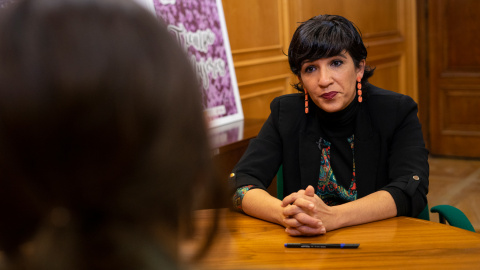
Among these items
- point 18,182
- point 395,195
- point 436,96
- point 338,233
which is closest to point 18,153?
point 18,182

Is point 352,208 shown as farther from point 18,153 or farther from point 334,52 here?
A: point 18,153

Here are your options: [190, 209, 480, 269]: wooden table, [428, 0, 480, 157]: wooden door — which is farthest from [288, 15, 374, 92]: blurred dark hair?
[428, 0, 480, 157]: wooden door

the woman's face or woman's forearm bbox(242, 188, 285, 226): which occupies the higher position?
the woman's face

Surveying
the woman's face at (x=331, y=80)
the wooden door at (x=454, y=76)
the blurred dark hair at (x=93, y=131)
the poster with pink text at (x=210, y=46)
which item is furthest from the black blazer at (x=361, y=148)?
the wooden door at (x=454, y=76)

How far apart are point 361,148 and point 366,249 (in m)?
0.72

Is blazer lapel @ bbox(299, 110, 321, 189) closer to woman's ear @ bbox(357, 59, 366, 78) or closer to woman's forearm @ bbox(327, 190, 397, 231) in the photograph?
woman's ear @ bbox(357, 59, 366, 78)

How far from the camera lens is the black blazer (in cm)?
206

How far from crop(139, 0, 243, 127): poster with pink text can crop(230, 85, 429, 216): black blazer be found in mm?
831

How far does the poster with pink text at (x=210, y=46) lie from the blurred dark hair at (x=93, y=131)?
8.38ft

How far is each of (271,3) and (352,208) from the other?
9.71 ft

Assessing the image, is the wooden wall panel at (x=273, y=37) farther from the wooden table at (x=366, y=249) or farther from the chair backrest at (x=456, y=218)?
the wooden table at (x=366, y=249)

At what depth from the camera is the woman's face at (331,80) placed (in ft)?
6.97

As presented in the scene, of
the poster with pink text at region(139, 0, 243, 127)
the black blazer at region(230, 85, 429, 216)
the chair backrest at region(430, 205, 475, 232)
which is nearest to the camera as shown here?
the chair backrest at region(430, 205, 475, 232)

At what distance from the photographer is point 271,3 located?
445 centimetres
